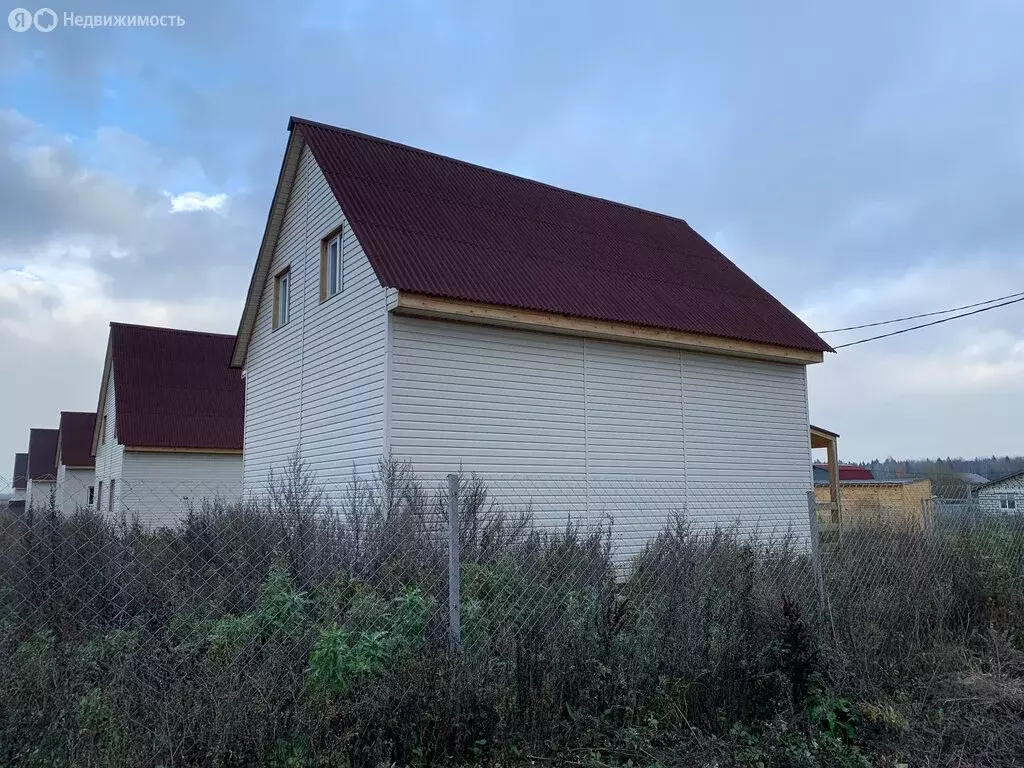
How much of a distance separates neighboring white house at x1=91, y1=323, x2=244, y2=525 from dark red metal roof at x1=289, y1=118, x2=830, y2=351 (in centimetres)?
1146

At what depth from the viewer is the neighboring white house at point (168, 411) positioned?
73.4 feet

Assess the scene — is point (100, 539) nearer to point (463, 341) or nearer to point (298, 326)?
point (463, 341)

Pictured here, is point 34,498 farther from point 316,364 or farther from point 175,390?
point 175,390

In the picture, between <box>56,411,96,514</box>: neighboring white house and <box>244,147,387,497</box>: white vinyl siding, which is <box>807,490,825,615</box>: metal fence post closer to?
<box>244,147,387,497</box>: white vinyl siding

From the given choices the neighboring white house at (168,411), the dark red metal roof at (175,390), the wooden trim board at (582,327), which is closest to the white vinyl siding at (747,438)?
the wooden trim board at (582,327)

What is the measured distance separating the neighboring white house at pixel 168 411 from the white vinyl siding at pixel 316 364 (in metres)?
7.15

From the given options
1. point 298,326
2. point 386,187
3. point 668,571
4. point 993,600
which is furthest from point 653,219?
point 668,571

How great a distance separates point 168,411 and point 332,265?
43.7ft

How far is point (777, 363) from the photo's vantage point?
568 inches

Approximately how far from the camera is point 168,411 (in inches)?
912

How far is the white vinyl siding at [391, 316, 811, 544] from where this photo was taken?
10547mm

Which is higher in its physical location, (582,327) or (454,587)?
(582,327)

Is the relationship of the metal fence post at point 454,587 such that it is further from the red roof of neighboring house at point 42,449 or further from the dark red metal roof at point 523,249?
the red roof of neighboring house at point 42,449

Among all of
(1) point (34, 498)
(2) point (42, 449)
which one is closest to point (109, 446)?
(1) point (34, 498)
